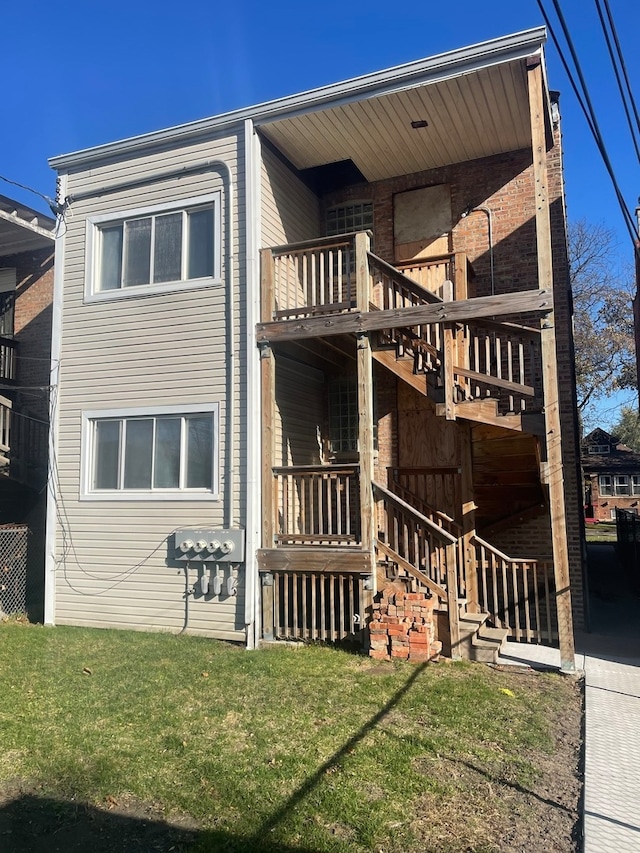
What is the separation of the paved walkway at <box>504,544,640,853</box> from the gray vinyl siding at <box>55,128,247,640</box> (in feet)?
14.4

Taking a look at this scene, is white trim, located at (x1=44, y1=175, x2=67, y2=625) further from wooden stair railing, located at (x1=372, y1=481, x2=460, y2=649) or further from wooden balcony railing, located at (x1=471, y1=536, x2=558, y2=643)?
wooden balcony railing, located at (x1=471, y1=536, x2=558, y2=643)

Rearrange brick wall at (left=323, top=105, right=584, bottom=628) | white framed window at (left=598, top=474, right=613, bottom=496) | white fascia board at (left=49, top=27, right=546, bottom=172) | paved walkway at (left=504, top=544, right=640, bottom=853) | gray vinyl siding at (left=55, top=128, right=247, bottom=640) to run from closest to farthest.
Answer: paved walkway at (left=504, top=544, right=640, bottom=853), white fascia board at (left=49, top=27, right=546, bottom=172), gray vinyl siding at (left=55, top=128, right=247, bottom=640), brick wall at (left=323, top=105, right=584, bottom=628), white framed window at (left=598, top=474, right=613, bottom=496)

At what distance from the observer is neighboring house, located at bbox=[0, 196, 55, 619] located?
413 inches

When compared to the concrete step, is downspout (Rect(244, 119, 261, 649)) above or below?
above

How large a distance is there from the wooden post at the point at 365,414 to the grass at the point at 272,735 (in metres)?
1.61

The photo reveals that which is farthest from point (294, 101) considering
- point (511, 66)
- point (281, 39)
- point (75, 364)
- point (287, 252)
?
point (75, 364)

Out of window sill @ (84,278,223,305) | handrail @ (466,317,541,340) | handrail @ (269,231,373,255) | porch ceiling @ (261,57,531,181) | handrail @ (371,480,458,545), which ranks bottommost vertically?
handrail @ (371,480,458,545)

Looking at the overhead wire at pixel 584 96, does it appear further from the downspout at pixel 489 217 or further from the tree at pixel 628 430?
the tree at pixel 628 430

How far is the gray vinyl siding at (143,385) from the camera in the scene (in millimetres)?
8648

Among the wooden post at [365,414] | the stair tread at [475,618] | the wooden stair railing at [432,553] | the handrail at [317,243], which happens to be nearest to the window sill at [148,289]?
the handrail at [317,243]

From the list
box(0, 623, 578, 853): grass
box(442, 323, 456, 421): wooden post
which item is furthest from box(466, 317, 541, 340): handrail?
box(0, 623, 578, 853): grass

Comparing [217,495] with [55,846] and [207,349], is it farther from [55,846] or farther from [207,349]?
[55,846]

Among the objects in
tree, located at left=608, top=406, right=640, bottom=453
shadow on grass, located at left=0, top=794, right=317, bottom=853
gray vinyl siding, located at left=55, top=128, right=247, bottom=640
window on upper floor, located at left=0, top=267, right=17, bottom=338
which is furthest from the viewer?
tree, located at left=608, top=406, right=640, bottom=453

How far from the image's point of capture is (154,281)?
9.51 metres
